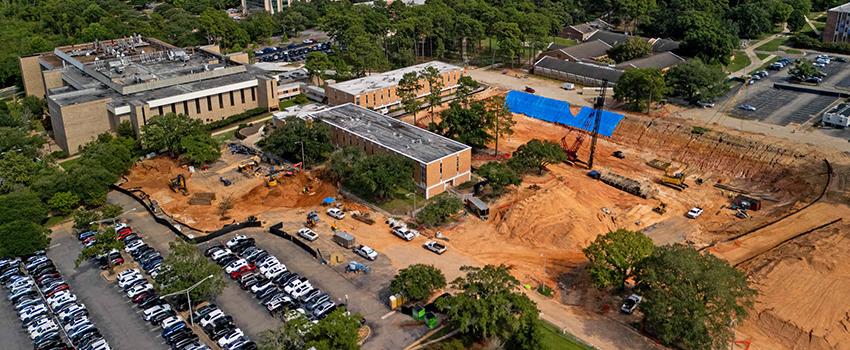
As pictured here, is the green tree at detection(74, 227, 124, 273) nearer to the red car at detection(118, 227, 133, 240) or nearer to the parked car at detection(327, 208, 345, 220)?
the red car at detection(118, 227, 133, 240)

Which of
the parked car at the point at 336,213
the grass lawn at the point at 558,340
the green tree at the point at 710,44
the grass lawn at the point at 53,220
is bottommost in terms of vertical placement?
the grass lawn at the point at 558,340

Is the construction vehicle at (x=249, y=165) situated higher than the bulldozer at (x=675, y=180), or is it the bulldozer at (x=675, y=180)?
the construction vehicle at (x=249, y=165)

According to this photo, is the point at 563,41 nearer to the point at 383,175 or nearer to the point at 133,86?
the point at 383,175

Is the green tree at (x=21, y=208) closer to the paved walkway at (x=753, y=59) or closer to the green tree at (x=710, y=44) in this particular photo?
the green tree at (x=710, y=44)

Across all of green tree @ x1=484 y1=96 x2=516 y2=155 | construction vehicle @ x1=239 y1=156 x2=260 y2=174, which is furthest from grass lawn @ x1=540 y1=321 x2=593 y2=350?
construction vehicle @ x1=239 y1=156 x2=260 y2=174

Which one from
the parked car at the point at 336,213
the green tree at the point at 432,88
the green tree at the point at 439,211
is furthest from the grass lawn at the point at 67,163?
the green tree at the point at 439,211

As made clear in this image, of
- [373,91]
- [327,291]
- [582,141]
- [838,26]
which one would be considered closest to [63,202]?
[327,291]

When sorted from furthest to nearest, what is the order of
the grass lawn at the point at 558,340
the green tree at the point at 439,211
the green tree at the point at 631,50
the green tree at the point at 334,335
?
the green tree at the point at 631,50 < the green tree at the point at 439,211 < the grass lawn at the point at 558,340 < the green tree at the point at 334,335
